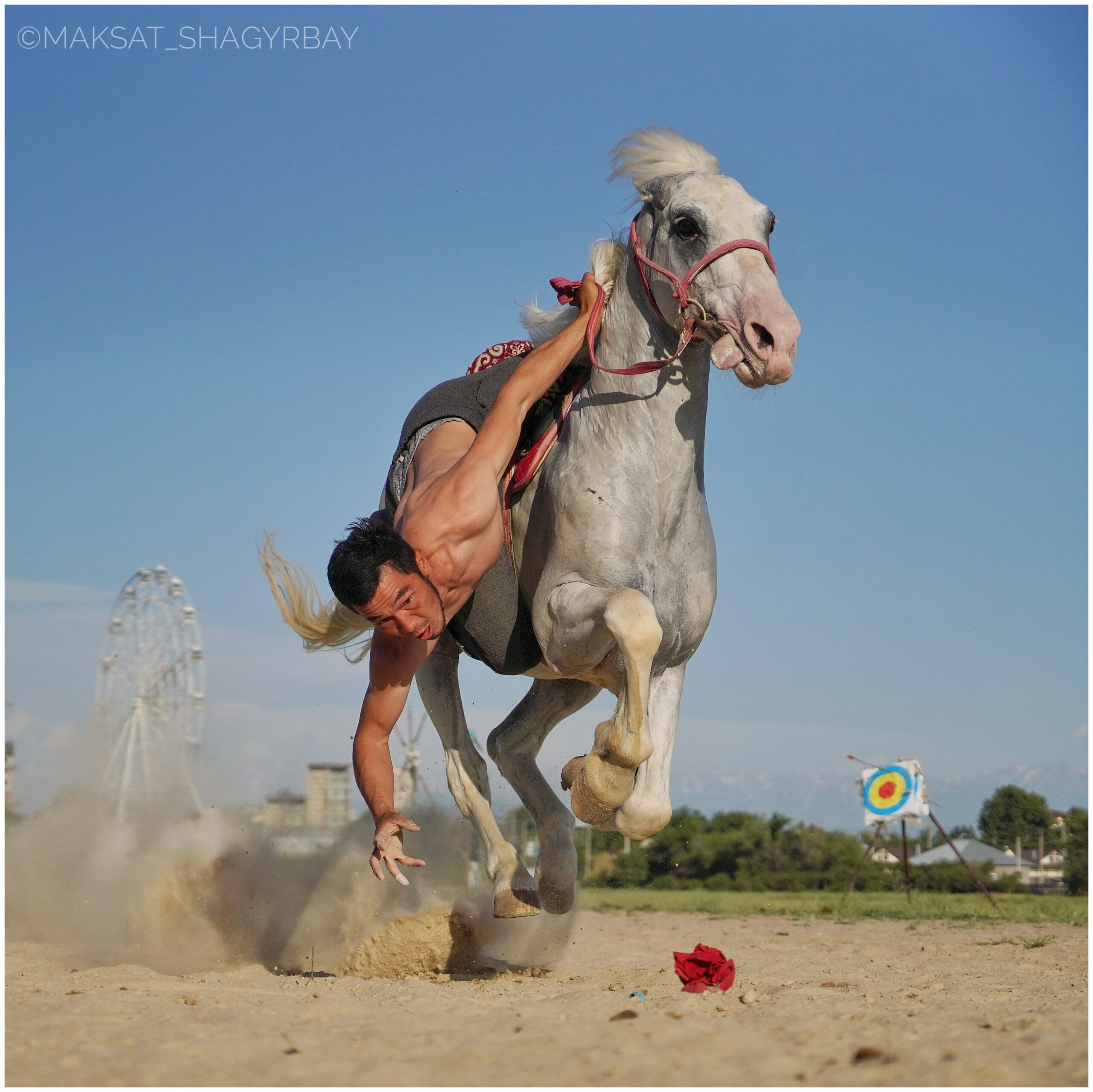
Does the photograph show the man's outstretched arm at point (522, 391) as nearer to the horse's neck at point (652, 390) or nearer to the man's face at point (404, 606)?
the horse's neck at point (652, 390)

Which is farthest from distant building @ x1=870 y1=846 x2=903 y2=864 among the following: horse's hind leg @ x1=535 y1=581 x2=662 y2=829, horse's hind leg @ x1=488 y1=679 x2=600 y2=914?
horse's hind leg @ x1=535 y1=581 x2=662 y2=829

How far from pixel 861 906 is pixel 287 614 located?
744cm

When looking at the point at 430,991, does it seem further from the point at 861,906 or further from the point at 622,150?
the point at 861,906

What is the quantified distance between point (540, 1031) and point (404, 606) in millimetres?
1874

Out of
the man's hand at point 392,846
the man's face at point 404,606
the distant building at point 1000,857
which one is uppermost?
the man's face at point 404,606

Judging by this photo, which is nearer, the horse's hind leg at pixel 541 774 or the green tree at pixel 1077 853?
the horse's hind leg at pixel 541 774

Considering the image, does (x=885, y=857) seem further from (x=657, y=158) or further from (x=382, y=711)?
(x=657, y=158)

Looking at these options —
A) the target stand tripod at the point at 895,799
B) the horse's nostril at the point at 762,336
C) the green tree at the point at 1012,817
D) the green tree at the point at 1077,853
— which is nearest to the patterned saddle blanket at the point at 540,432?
the horse's nostril at the point at 762,336

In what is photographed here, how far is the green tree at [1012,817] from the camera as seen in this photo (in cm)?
2514

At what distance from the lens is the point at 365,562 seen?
490 cm

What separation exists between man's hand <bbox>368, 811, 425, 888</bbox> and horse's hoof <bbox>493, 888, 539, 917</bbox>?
88cm

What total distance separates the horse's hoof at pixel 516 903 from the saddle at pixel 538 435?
1.50 meters

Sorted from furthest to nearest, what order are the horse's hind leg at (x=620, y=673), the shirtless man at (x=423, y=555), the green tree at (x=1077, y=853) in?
the green tree at (x=1077, y=853)
the shirtless man at (x=423, y=555)
the horse's hind leg at (x=620, y=673)

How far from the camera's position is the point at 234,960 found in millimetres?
7289
